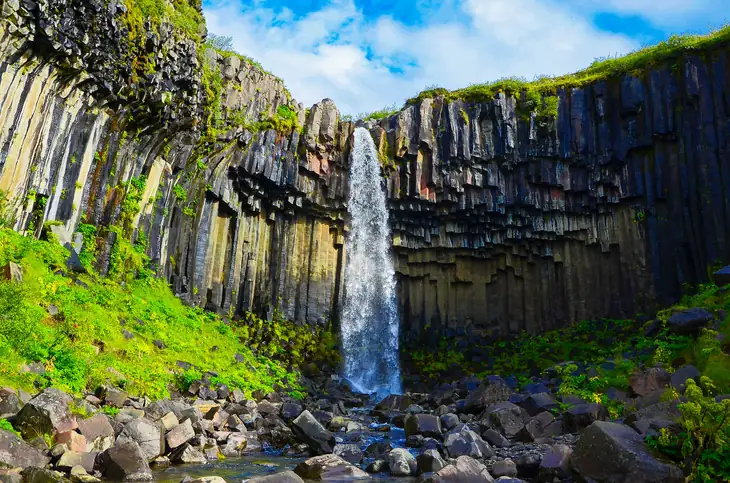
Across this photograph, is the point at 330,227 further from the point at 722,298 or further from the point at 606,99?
the point at 722,298

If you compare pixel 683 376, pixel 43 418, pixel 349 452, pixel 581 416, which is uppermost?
pixel 683 376

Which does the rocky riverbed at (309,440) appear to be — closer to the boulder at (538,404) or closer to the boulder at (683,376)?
the boulder at (538,404)

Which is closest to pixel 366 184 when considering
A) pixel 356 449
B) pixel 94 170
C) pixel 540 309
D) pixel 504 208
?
pixel 504 208

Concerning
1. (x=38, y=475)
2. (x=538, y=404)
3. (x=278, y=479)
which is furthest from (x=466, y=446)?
(x=38, y=475)

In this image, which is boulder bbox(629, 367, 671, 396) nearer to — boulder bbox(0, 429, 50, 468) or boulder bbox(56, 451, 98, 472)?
boulder bbox(56, 451, 98, 472)

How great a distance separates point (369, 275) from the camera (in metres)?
29.1

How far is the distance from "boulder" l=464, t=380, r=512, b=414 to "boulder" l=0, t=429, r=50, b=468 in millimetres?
12051

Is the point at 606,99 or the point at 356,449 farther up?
the point at 606,99

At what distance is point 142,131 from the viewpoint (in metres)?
20.5

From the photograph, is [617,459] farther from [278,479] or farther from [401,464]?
[278,479]

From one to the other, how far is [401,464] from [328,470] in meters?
1.36

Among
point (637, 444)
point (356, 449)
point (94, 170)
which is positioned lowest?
point (356, 449)

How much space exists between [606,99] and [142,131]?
22.0 metres

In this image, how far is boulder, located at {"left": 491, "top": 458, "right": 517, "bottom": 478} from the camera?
29.6 feet
